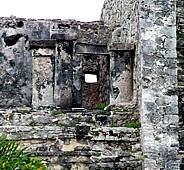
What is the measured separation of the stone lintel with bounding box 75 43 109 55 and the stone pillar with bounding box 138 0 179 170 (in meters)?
2.14

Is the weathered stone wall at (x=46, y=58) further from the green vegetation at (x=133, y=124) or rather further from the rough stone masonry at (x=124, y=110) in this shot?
the green vegetation at (x=133, y=124)

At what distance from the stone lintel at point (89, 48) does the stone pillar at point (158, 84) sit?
84.2 inches

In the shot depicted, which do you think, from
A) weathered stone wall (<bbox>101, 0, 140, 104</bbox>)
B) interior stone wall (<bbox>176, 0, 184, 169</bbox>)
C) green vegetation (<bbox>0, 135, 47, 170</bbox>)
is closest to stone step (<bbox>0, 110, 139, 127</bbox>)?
weathered stone wall (<bbox>101, 0, 140, 104</bbox>)

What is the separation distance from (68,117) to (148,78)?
1.35 m

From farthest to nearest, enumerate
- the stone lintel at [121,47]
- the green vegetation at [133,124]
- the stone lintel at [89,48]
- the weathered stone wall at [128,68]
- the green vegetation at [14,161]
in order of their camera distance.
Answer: the stone lintel at [89,48], the stone lintel at [121,47], the weathered stone wall at [128,68], the green vegetation at [133,124], the green vegetation at [14,161]

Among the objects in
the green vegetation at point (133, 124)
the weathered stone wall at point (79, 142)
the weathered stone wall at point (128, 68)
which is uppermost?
the weathered stone wall at point (128, 68)

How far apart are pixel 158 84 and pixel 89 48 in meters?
2.70

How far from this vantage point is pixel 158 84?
8.20 m

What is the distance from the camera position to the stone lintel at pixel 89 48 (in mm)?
10422

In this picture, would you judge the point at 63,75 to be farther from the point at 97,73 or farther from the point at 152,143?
the point at 97,73

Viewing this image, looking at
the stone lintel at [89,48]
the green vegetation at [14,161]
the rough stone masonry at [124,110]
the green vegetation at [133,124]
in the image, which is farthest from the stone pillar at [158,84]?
the green vegetation at [14,161]

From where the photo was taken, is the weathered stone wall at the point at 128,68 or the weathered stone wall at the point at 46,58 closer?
the weathered stone wall at the point at 128,68

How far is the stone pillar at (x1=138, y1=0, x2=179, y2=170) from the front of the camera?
780cm

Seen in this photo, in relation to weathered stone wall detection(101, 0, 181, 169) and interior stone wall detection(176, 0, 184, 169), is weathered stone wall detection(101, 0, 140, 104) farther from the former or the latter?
interior stone wall detection(176, 0, 184, 169)
